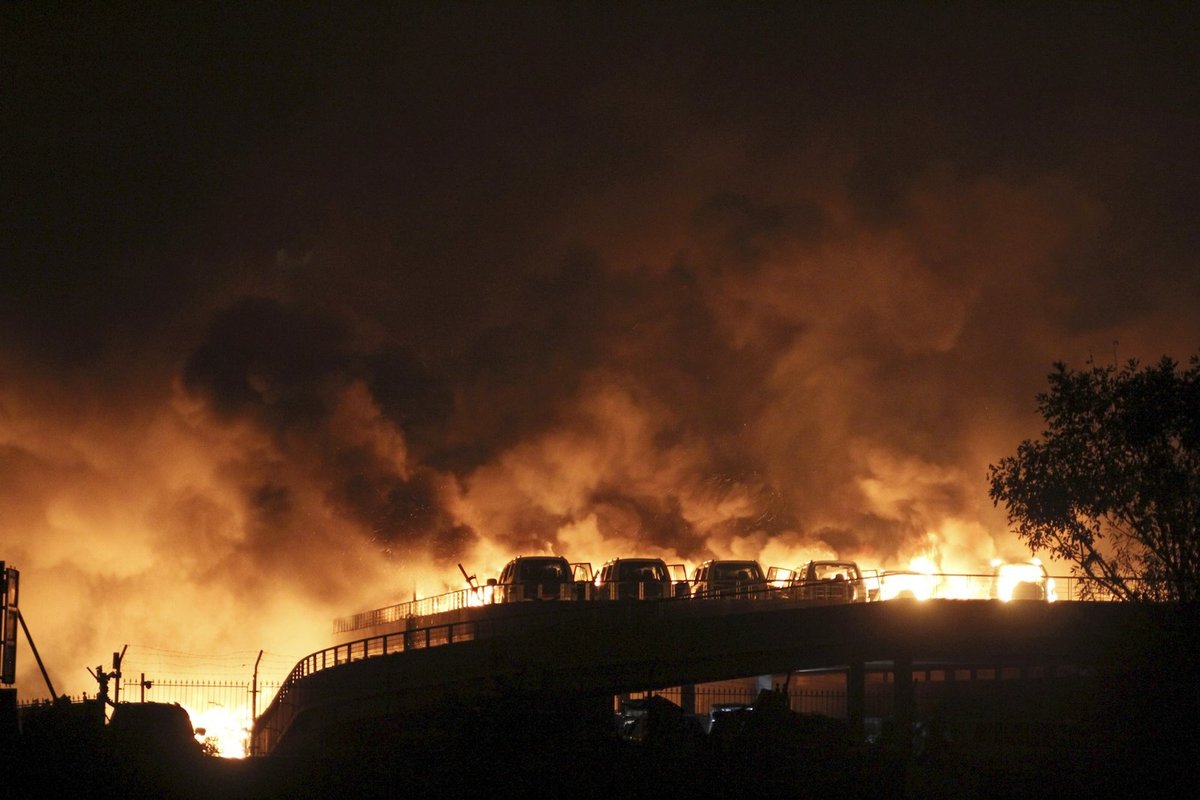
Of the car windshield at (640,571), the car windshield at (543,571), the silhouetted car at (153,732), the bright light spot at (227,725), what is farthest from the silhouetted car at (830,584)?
the bright light spot at (227,725)

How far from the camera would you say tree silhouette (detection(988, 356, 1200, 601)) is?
98.0ft

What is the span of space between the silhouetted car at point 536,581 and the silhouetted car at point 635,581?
43.0 inches

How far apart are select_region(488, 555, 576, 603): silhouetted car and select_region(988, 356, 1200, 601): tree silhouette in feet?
52.7

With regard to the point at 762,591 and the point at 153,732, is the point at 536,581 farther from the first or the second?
the point at 153,732

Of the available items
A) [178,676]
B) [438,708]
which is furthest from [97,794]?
[178,676]

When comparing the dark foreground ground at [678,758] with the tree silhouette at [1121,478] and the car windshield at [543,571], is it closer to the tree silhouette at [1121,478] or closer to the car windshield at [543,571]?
the tree silhouette at [1121,478]

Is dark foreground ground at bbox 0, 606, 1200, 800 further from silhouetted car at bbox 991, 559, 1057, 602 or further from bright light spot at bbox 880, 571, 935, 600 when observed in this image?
bright light spot at bbox 880, 571, 935, 600

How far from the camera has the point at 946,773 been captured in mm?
20656

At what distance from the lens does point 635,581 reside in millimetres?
43469

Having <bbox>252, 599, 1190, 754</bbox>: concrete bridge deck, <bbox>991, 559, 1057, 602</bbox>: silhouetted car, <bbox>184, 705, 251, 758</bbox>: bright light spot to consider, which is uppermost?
<bbox>991, 559, 1057, 602</bbox>: silhouetted car

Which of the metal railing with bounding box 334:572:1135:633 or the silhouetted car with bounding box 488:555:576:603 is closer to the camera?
the metal railing with bounding box 334:572:1135:633

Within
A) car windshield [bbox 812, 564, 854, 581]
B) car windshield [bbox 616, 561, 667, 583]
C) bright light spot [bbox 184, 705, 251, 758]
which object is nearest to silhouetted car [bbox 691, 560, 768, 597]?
car windshield [bbox 616, 561, 667, 583]

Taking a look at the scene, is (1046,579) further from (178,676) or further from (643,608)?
(178,676)

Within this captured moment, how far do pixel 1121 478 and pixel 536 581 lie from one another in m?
19.9
